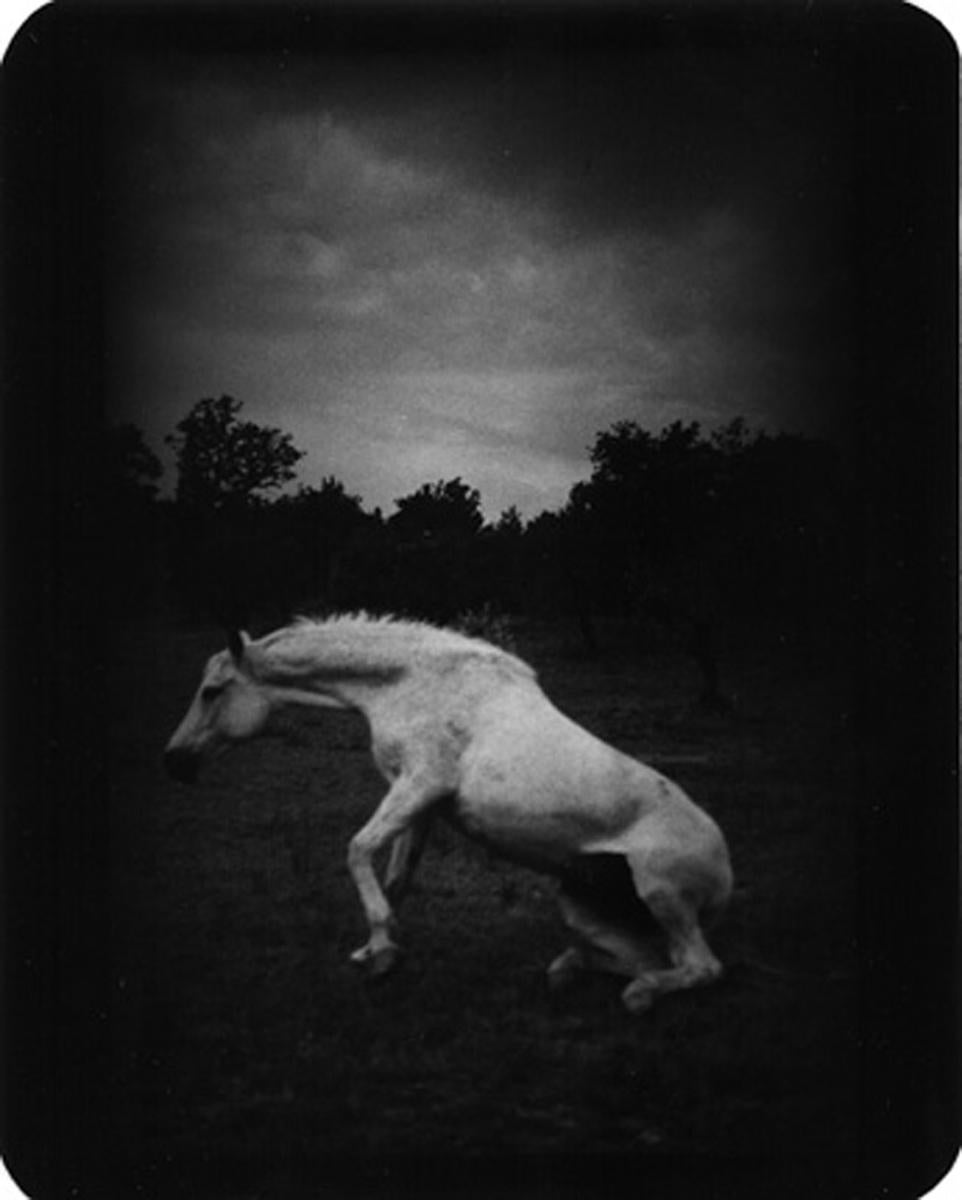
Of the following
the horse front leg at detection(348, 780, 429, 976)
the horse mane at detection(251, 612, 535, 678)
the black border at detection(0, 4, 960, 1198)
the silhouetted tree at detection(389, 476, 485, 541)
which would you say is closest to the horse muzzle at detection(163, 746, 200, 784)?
the black border at detection(0, 4, 960, 1198)

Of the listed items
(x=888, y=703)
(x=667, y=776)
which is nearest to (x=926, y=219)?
(x=888, y=703)

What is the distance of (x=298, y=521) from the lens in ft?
11.0

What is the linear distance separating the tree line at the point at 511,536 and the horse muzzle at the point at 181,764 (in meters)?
0.30

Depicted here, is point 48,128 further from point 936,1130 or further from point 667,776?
point 936,1130

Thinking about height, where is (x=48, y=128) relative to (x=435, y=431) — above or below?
above

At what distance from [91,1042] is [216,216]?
1824mm

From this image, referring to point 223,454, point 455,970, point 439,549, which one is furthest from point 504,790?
point 223,454

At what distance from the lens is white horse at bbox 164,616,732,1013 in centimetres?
A: 329

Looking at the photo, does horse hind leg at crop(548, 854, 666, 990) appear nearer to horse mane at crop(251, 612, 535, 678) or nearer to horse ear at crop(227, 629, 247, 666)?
horse mane at crop(251, 612, 535, 678)

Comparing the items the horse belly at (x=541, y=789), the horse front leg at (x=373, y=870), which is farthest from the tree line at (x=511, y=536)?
the horse front leg at (x=373, y=870)

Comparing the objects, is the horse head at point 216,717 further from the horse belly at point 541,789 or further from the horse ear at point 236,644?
the horse belly at point 541,789

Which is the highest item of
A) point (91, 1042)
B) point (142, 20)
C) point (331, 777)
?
point (142, 20)

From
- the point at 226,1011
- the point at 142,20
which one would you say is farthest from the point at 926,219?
the point at 226,1011

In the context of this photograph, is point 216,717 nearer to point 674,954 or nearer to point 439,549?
point 439,549
